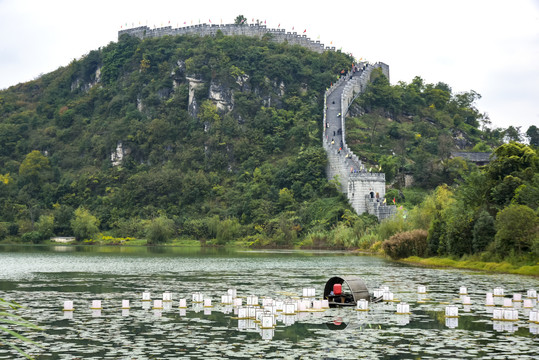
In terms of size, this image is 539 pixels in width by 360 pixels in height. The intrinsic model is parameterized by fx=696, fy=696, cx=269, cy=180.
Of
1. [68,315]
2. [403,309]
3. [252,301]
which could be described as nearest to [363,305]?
[403,309]

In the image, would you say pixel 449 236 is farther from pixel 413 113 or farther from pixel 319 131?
pixel 413 113

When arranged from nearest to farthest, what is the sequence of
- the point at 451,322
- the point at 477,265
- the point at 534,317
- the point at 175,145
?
1. the point at 534,317
2. the point at 451,322
3. the point at 477,265
4. the point at 175,145

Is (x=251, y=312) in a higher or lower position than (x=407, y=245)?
lower

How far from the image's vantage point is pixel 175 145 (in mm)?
123562

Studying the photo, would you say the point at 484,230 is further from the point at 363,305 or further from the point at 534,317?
the point at 534,317

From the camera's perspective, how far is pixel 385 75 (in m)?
130

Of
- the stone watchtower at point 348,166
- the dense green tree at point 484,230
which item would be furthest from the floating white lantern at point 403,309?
the stone watchtower at point 348,166

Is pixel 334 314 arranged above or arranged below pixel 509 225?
below

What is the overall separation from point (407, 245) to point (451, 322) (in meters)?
36.6

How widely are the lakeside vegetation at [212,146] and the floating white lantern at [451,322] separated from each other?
46518 millimetres

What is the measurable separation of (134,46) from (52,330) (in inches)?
4955

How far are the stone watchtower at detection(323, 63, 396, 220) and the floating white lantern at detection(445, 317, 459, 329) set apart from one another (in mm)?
63119

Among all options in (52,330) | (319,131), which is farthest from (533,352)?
(319,131)

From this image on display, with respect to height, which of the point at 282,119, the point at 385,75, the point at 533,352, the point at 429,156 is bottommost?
the point at 533,352
